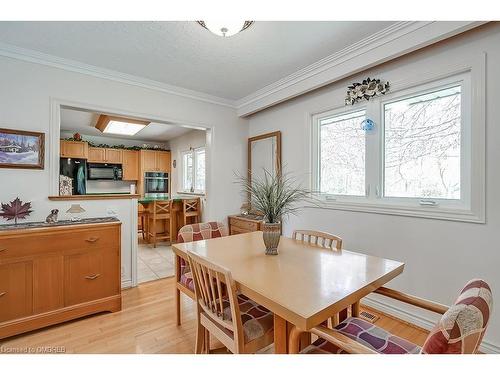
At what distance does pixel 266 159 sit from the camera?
353 cm

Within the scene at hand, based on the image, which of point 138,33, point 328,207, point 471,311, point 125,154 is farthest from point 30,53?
point 125,154

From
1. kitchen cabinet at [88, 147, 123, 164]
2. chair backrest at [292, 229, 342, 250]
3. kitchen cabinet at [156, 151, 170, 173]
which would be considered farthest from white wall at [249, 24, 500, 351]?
kitchen cabinet at [88, 147, 123, 164]

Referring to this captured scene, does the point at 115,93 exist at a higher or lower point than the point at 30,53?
lower

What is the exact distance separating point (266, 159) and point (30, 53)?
2.77m

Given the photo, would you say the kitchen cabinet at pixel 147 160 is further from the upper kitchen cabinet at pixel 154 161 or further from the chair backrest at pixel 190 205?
the chair backrest at pixel 190 205

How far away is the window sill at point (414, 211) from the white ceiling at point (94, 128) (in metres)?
2.85

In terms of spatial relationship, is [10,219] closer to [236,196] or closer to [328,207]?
[236,196]

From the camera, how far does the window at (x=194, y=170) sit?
5.16 meters

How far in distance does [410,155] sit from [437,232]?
685 mm

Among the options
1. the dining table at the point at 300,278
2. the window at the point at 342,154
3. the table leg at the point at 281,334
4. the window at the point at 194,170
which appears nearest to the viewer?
the dining table at the point at 300,278

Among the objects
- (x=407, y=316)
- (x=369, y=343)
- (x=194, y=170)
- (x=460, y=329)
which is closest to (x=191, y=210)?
(x=194, y=170)

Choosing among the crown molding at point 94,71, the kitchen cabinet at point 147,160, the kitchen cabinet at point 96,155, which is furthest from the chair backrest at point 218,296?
the kitchen cabinet at point 96,155

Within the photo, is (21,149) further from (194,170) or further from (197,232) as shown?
(194,170)

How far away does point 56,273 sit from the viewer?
6.55ft
